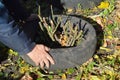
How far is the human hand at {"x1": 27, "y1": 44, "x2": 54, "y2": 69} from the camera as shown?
3.40 metres

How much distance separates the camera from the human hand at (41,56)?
340cm

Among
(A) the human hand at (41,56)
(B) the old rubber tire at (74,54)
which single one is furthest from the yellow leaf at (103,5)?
(A) the human hand at (41,56)

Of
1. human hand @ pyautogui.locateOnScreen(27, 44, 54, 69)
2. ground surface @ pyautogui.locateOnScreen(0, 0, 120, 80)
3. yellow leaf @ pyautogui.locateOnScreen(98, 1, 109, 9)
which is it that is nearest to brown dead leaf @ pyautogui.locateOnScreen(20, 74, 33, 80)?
ground surface @ pyautogui.locateOnScreen(0, 0, 120, 80)

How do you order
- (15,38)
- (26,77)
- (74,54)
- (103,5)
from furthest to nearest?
(103,5), (26,77), (74,54), (15,38)

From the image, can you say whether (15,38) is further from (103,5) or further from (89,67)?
(103,5)

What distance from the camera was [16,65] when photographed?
3744 mm

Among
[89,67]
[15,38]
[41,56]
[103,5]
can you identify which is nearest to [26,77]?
[41,56]

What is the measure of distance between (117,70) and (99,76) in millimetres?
197

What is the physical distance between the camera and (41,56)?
3.39m

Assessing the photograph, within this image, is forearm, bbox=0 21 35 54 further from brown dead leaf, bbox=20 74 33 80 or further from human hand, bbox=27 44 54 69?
brown dead leaf, bbox=20 74 33 80

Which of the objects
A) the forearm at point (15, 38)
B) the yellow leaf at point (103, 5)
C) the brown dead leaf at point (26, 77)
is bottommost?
the brown dead leaf at point (26, 77)

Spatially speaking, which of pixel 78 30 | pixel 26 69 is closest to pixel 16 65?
pixel 26 69

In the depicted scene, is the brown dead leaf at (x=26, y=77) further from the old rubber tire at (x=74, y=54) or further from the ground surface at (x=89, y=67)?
the old rubber tire at (x=74, y=54)

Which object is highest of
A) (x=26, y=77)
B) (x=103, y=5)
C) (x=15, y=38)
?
(x=103, y=5)
